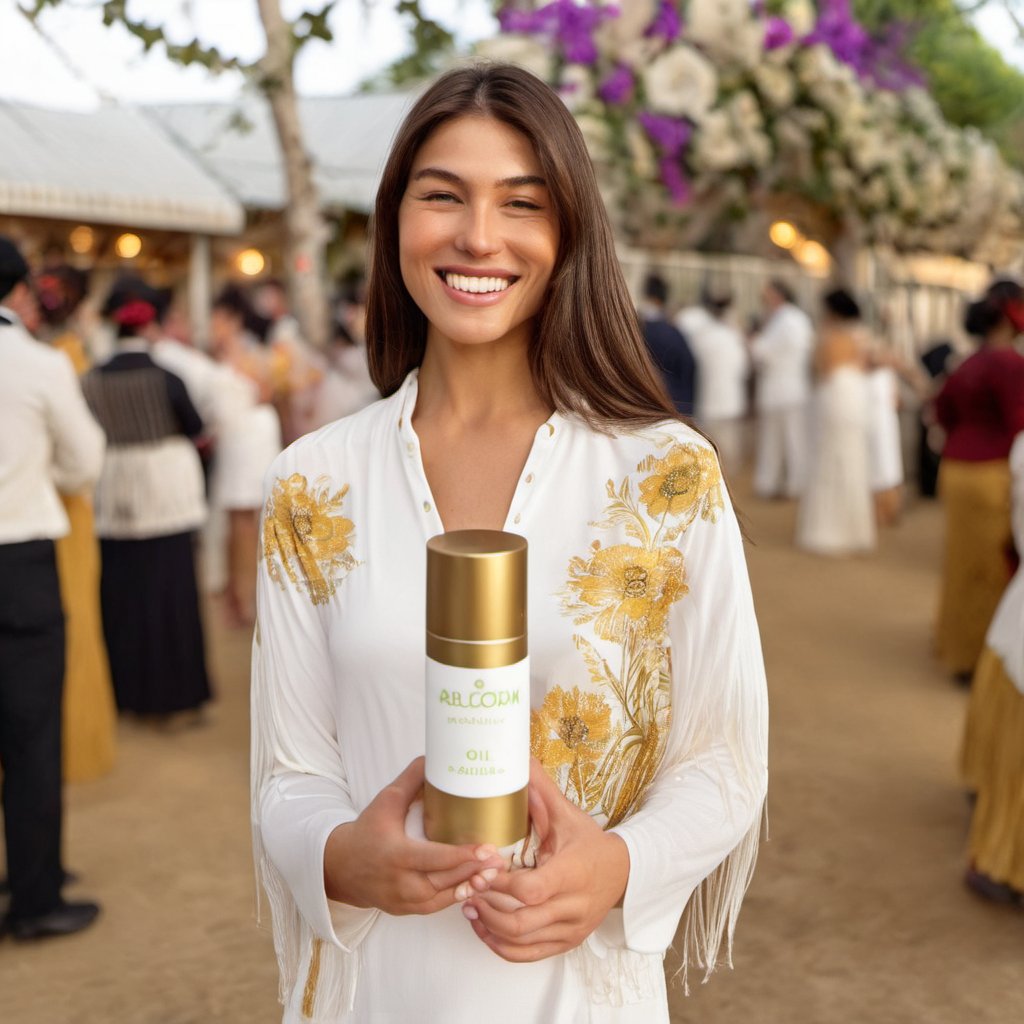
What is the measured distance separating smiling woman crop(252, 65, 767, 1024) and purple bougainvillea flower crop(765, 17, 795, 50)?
4.21m

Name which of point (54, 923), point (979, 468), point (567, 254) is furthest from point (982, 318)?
point (567, 254)

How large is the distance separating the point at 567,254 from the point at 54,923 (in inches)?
114

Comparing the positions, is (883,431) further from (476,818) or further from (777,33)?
(476,818)

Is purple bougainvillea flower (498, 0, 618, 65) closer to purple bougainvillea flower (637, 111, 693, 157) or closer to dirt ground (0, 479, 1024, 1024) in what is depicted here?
purple bougainvillea flower (637, 111, 693, 157)

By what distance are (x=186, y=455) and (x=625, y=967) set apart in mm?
4114

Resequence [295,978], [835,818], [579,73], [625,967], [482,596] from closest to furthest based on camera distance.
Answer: [482,596]
[625,967]
[295,978]
[835,818]
[579,73]

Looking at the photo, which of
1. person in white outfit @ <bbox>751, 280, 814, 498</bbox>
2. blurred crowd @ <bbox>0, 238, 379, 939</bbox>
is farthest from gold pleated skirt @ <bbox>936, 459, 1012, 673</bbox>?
person in white outfit @ <bbox>751, 280, 814, 498</bbox>

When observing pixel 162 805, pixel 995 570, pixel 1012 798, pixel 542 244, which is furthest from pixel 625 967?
pixel 995 570

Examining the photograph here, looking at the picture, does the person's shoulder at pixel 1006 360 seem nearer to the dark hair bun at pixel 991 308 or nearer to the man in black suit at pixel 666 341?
the dark hair bun at pixel 991 308

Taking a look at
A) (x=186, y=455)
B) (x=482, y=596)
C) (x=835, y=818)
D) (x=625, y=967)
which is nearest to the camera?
(x=482, y=596)

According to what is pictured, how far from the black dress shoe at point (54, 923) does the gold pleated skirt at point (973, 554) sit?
4073 mm

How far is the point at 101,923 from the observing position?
11.7ft

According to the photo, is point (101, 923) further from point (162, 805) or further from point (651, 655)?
point (651, 655)

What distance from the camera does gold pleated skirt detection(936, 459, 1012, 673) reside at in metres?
5.71
